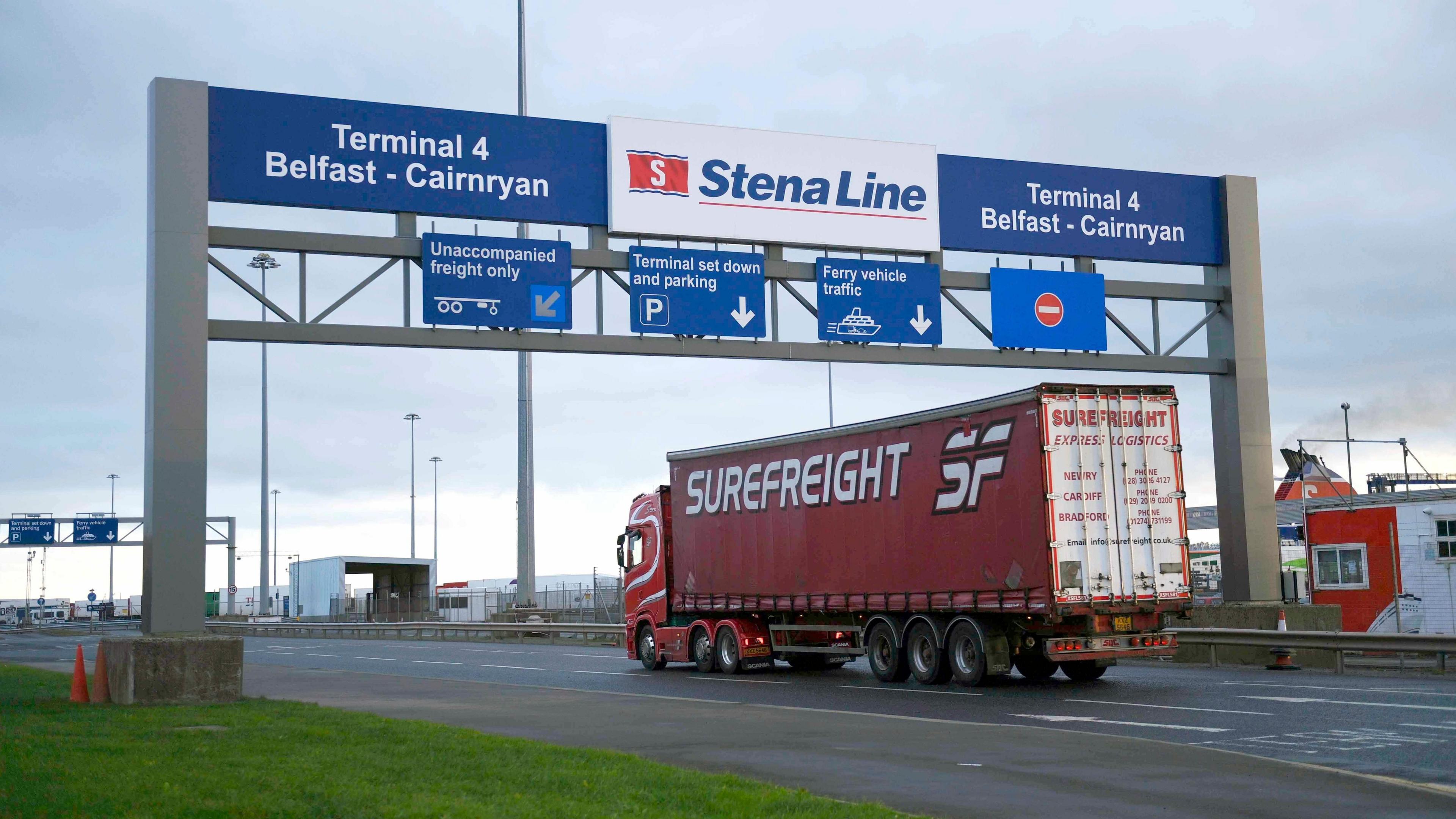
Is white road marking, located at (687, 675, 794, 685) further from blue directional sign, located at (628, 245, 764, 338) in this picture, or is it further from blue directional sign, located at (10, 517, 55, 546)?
blue directional sign, located at (10, 517, 55, 546)

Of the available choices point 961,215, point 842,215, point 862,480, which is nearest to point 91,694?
point 862,480

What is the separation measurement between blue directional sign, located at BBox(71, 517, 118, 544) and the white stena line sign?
67.3 m

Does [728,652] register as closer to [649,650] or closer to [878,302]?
[649,650]

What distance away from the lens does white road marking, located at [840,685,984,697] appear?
61.2 feet

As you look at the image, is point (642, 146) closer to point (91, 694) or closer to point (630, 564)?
point (630, 564)

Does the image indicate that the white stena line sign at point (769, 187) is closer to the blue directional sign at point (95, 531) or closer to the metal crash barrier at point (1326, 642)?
the metal crash barrier at point (1326, 642)

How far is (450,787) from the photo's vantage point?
9539mm

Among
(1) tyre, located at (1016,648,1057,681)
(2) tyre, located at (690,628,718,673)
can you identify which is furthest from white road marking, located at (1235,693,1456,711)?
(2) tyre, located at (690,628,718,673)

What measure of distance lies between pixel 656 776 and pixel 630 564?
18357mm

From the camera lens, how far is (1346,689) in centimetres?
1755

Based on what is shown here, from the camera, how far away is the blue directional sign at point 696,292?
2242cm

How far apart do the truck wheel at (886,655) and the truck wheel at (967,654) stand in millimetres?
1027

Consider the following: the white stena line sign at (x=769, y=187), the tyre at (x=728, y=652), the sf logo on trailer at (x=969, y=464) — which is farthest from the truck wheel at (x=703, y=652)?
the white stena line sign at (x=769, y=187)

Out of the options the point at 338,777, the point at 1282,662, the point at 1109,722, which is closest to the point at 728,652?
the point at 1282,662
